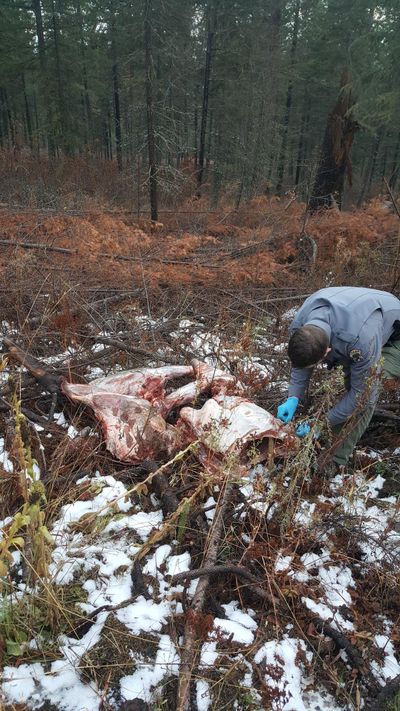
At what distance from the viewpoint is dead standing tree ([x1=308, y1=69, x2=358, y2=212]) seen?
967cm

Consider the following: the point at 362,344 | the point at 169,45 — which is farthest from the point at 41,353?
the point at 169,45

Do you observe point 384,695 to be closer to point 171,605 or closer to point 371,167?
point 171,605

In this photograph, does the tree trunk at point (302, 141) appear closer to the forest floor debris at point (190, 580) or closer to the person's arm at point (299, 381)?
the person's arm at point (299, 381)

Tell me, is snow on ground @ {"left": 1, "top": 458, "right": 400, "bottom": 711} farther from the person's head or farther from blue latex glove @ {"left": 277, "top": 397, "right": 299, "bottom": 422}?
the person's head

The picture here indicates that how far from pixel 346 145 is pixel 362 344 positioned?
9356 mm

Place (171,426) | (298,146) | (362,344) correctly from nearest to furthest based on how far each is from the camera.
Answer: (362,344), (171,426), (298,146)

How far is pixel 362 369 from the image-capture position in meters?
2.54

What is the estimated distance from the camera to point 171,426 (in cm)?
273

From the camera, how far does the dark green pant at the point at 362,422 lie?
8.35ft

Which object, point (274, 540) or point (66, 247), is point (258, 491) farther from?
point (66, 247)

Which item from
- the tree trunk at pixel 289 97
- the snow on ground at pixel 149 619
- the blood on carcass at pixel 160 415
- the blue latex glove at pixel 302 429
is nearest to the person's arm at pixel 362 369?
the blue latex glove at pixel 302 429

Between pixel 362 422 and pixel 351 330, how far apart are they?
60cm

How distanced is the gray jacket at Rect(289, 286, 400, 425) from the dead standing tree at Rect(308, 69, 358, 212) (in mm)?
7677

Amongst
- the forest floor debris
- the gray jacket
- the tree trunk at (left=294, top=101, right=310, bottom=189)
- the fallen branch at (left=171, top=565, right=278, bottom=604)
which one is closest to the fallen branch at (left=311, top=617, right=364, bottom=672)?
the forest floor debris
